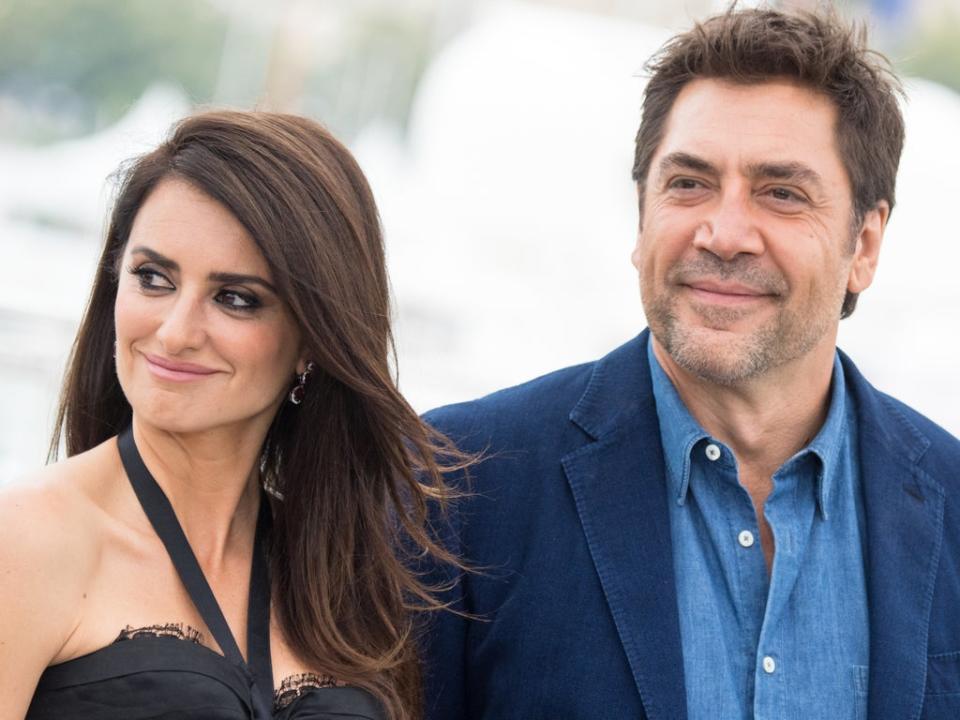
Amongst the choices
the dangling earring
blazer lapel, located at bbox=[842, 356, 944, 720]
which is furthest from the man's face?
the dangling earring

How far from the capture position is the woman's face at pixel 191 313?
94.7 inches

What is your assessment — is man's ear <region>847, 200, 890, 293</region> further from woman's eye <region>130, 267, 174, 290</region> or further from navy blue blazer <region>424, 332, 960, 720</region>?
woman's eye <region>130, 267, 174, 290</region>

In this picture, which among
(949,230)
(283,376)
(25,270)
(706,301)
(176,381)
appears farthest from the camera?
(949,230)

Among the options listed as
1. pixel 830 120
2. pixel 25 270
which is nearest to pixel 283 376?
pixel 830 120

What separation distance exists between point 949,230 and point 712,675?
11236 millimetres

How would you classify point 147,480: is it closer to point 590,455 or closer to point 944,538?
point 590,455

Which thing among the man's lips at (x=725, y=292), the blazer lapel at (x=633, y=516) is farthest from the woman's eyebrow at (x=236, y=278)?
the man's lips at (x=725, y=292)

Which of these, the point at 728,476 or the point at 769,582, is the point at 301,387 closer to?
the point at 728,476

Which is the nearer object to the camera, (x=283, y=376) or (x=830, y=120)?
(x=283, y=376)

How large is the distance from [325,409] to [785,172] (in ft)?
3.46

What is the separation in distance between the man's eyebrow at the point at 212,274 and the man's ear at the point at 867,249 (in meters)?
1.35

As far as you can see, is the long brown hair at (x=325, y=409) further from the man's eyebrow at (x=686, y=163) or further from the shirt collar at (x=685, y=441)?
the man's eyebrow at (x=686, y=163)

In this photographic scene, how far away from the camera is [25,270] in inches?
468

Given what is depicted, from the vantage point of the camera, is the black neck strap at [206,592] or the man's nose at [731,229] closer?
the black neck strap at [206,592]
